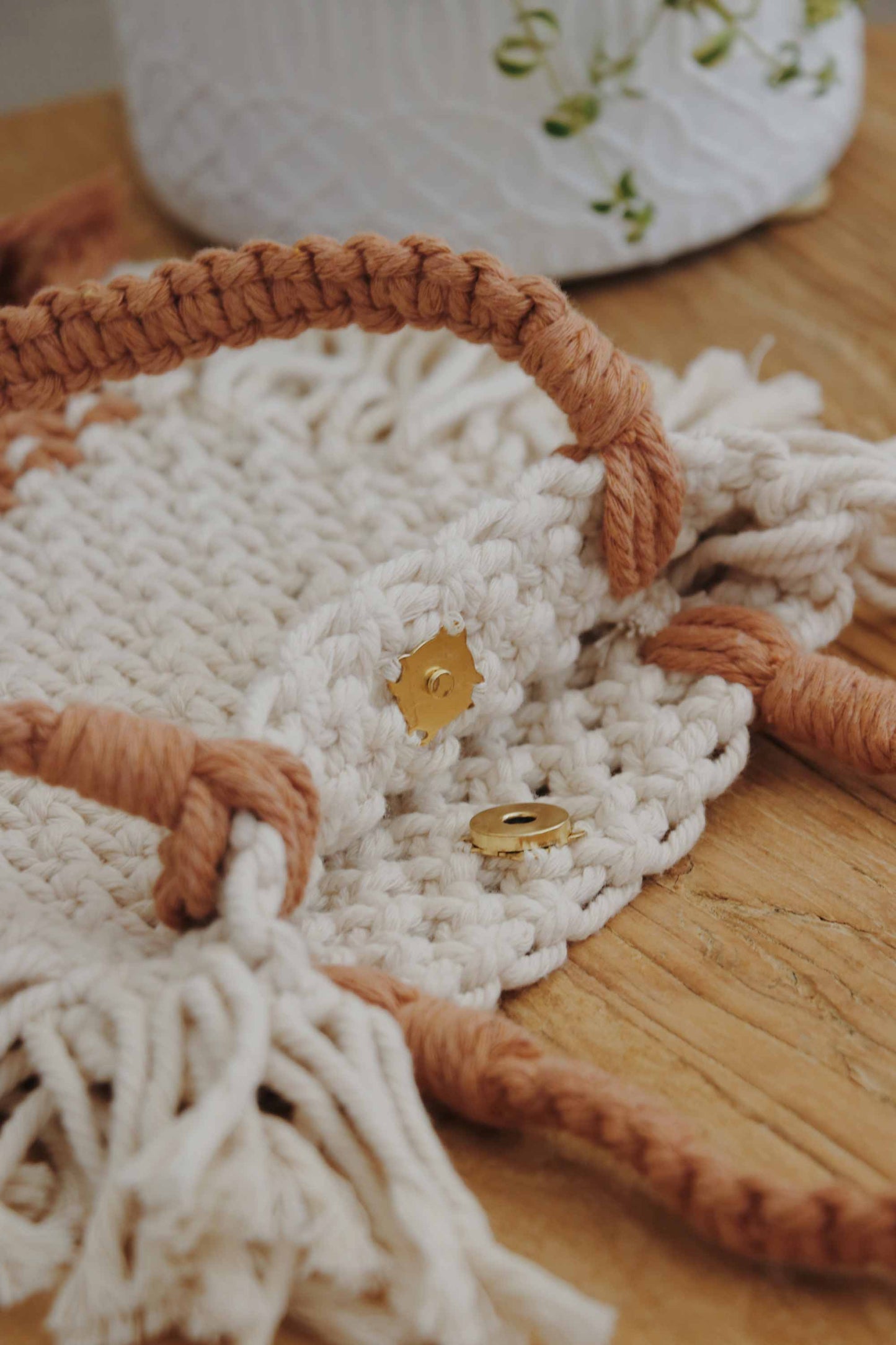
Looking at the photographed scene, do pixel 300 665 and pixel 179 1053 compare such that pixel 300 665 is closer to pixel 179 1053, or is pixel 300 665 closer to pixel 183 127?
pixel 179 1053

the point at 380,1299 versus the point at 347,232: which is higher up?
the point at 347,232

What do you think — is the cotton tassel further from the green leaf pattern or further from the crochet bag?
the green leaf pattern

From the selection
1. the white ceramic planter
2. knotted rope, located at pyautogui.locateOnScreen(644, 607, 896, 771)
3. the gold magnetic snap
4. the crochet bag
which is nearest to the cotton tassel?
the crochet bag

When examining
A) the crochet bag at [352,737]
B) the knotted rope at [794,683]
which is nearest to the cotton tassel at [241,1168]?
the crochet bag at [352,737]

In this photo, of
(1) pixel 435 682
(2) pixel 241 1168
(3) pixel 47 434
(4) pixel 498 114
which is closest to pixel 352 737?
(1) pixel 435 682

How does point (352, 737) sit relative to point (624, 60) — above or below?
below

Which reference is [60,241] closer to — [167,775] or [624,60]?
[624,60]

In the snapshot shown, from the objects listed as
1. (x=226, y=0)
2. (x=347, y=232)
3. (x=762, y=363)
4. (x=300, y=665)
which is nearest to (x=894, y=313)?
(x=762, y=363)
